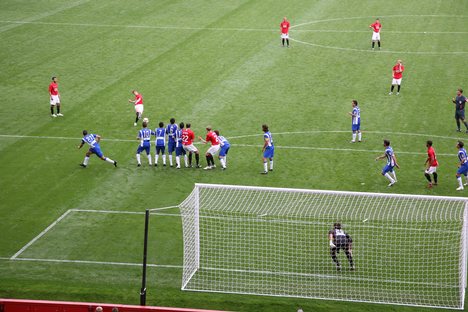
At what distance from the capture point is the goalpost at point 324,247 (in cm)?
2144

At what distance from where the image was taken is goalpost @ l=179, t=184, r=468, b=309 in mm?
21438

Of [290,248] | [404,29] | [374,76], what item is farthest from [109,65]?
[290,248]

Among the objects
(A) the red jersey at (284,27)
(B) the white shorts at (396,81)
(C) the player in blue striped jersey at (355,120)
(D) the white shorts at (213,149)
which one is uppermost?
(A) the red jersey at (284,27)

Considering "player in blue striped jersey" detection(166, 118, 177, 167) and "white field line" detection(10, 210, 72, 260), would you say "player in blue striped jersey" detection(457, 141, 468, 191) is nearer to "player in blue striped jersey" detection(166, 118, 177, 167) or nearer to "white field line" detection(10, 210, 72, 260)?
"player in blue striped jersey" detection(166, 118, 177, 167)

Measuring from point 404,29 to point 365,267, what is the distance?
30.0 meters

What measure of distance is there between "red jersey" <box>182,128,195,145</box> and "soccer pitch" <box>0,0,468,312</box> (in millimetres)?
1065

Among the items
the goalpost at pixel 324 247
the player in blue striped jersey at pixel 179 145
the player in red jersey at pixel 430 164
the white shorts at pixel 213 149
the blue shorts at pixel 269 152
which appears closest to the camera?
the goalpost at pixel 324 247

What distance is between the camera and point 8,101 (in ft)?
121

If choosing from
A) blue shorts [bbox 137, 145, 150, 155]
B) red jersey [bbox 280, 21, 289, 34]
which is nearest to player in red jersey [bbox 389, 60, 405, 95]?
red jersey [bbox 280, 21, 289, 34]

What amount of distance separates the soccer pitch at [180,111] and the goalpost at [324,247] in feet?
1.85

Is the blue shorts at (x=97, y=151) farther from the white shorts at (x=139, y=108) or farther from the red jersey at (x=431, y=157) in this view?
the red jersey at (x=431, y=157)

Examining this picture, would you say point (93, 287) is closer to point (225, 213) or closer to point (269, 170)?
point (225, 213)

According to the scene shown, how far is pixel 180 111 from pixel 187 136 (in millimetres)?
6377

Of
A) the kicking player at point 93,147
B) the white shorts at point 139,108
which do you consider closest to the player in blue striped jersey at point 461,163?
the kicking player at point 93,147
